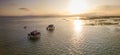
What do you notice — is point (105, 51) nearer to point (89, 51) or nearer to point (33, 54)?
point (89, 51)

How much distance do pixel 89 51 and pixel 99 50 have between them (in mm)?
3552

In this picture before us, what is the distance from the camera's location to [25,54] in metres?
54.8

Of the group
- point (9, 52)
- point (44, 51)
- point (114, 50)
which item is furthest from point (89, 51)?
point (9, 52)

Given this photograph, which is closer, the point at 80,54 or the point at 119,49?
the point at 80,54

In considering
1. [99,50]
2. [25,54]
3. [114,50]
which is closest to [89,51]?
[99,50]

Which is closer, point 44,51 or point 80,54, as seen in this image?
point 80,54

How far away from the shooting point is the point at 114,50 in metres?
58.4

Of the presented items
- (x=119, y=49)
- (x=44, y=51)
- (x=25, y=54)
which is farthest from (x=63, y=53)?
(x=119, y=49)

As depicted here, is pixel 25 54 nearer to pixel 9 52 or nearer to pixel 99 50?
pixel 9 52

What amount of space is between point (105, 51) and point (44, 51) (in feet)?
63.2

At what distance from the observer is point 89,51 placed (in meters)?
57.6

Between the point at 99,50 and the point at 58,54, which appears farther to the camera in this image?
the point at 99,50

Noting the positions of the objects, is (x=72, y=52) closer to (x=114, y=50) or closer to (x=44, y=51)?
(x=44, y=51)

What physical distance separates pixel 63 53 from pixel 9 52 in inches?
669
